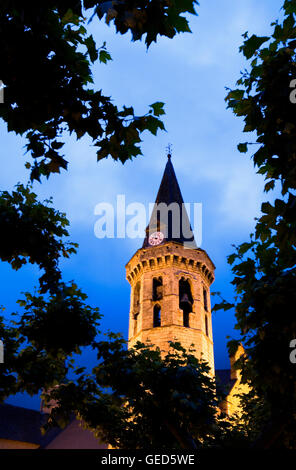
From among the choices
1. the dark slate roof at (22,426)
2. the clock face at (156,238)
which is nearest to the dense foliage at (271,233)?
the clock face at (156,238)

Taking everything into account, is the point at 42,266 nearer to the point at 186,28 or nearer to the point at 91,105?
the point at 91,105

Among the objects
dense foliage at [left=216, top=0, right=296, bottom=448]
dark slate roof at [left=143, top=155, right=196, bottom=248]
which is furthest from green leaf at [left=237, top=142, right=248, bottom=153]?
dark slate roof at [left=143, top=155, right=196, bottom=248]

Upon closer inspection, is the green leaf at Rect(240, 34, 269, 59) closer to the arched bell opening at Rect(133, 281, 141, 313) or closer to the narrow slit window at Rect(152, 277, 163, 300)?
the narrow slit window at Rect(152, 277, 163, 300)

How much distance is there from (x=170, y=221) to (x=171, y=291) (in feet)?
29.1

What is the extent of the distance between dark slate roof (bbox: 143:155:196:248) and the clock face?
34cm

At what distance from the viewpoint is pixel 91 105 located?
3.82m

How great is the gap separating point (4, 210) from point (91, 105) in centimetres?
625

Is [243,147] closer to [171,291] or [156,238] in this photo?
[171,291]

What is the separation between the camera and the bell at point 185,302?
87.5 feet

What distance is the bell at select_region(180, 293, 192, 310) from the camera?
26.7 m

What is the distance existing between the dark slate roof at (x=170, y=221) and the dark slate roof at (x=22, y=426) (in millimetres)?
18733

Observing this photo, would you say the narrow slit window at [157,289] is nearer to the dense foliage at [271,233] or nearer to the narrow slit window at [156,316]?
the narrow slit window at [156,316]

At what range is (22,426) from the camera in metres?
31.9

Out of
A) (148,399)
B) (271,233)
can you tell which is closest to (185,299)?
(148,399)
